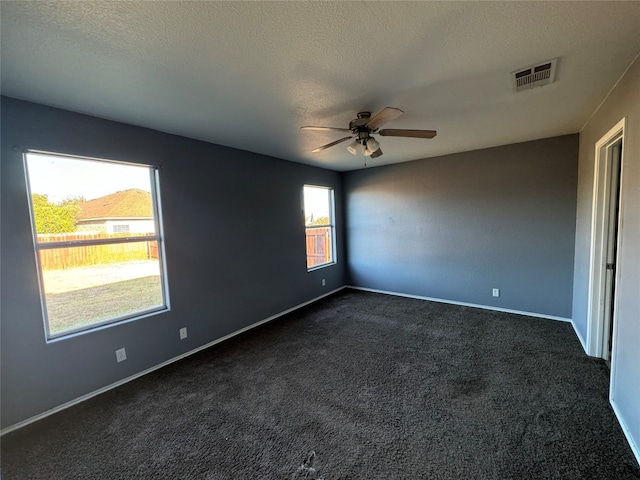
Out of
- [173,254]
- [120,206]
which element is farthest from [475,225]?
[120,206]

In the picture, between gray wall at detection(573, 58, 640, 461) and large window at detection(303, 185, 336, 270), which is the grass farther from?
gray wall at detection(573, 58, 640, 461)

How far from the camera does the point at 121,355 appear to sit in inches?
104

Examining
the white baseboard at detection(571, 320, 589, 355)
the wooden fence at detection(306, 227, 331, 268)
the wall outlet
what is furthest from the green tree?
the white baseboard at detection(571, 320, 589, 355)

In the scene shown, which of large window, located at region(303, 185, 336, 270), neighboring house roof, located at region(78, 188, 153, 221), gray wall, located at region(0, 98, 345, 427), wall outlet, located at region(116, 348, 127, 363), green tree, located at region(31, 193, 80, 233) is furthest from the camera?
large window, located at region(303, 185, 336, 270)

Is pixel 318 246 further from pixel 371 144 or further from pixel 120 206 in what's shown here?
pixel 120 206

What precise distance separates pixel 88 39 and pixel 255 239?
2.76m

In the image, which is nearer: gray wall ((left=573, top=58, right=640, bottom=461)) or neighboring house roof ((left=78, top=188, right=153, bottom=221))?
gray wall ((left=573, top=58, right=640, bottom=461))

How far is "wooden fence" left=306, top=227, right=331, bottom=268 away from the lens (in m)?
5.05

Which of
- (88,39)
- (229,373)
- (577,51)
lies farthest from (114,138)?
(577,51)

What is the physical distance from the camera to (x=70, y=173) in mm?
2377

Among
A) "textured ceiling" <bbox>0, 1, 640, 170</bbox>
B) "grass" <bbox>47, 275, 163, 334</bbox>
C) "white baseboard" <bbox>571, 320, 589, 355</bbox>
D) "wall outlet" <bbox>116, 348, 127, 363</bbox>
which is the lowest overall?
"white baseboard" <bbox>571, 320, 589, 355</bbox>

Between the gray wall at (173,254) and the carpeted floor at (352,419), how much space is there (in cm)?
27

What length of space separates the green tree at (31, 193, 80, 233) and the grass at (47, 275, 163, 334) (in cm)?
56

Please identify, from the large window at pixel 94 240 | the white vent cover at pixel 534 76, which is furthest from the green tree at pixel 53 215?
the white vent cover at pixel 534 76
